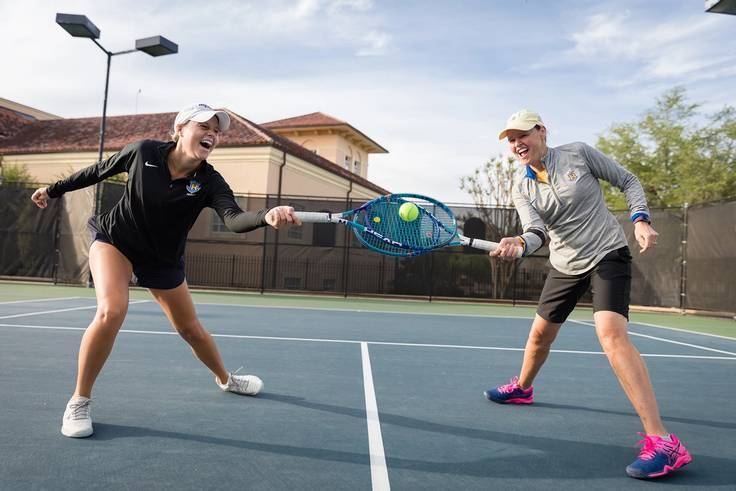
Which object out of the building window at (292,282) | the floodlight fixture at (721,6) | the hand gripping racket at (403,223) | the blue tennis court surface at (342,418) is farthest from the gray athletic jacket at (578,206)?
the building window at (292,282)

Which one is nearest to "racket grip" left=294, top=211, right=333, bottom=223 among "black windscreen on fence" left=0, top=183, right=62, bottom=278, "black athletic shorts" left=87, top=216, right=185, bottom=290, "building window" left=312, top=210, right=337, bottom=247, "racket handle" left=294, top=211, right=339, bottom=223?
"racket handle" left=294, top=211, right=339, bottom=223

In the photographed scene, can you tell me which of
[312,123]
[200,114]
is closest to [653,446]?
[200,114]

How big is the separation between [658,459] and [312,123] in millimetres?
→ 27314

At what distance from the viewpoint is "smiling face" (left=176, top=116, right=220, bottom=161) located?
2760 mm

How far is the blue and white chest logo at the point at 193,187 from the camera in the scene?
286 cm

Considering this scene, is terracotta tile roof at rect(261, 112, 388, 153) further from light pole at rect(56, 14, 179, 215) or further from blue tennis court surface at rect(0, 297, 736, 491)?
blue tennis court surface at rect(0, 297, 736, 491)

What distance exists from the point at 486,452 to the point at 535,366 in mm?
1023

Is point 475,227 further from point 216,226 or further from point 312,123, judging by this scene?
point 312,123

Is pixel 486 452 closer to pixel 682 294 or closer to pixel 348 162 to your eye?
pixel 682 294

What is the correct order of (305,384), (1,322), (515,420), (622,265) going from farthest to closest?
(1,322) → (305,384) → (515,420) → (622,265)

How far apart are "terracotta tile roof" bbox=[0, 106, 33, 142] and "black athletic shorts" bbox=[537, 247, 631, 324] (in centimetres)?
2784

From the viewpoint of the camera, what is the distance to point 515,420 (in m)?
3.19

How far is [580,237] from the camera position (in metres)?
3.04

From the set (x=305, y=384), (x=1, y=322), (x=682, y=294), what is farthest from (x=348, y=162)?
(x=305, y=384)
